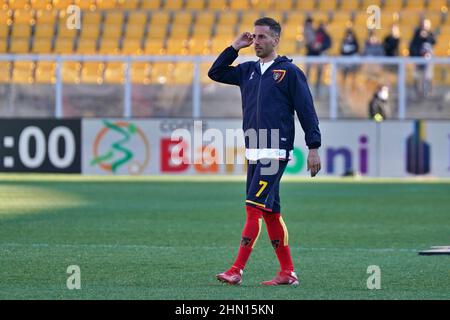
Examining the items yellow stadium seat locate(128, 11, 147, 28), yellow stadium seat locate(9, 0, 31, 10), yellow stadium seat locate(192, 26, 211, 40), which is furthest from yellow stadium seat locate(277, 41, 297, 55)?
yellow stadium seat locate(9, 0, 31, 10)

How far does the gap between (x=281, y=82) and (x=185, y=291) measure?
5.91 feet

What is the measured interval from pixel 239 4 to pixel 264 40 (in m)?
23.2

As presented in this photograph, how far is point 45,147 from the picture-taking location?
25.5 meters

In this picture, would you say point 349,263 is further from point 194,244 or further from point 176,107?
point 176,107

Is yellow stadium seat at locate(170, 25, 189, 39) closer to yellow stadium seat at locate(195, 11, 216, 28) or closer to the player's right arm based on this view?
yellow stadium seat at locate(195, 11, 216, 28)

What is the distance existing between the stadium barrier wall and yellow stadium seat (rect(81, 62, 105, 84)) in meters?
0.92

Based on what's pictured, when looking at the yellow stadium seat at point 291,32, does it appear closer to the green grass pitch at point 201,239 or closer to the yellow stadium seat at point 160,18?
the yellow stadium seat at point 160,18

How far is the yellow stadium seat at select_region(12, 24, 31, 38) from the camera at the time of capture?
1211 inches

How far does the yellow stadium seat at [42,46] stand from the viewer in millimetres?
30919

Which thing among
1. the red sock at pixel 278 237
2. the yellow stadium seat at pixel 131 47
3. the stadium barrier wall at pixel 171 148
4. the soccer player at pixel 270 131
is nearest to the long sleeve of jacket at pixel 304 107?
the soccer player at pixel 270 131

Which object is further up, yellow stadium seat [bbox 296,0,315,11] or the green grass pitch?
yellow stadium seat [bbox 296,0,315,11]

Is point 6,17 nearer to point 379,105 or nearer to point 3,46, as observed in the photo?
point 3,46

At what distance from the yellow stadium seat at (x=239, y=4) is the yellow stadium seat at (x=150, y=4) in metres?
1.90
